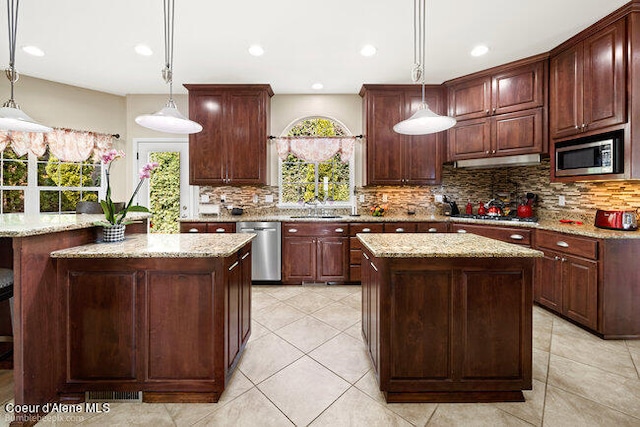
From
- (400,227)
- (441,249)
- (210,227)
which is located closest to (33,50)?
(210,227)

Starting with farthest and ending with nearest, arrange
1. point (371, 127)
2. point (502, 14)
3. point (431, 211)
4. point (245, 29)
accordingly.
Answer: point (431, 211)
point (371, 127)
point (245, 29)
point (502, 14)

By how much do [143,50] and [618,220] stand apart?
496 cm

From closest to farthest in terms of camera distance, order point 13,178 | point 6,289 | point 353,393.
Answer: point 6,289 → point 353,393 → point 13,178

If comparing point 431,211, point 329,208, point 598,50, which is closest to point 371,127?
point 329,208

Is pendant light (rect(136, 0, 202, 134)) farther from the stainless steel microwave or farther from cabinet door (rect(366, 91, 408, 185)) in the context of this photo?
the stainless steel microwave

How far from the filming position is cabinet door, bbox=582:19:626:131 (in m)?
2.31

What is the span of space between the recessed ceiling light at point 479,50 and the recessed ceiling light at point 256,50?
2315 mm

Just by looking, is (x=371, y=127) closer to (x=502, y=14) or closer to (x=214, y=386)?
(x=502, y=14)

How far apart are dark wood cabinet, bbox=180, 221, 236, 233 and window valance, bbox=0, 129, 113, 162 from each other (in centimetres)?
160

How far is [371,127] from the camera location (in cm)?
381

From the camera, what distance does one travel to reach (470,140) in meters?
3.54

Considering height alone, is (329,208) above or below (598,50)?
below

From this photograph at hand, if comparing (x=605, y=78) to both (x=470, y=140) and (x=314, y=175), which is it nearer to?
(x=470, y=140)

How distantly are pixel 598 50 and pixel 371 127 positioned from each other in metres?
2.28
